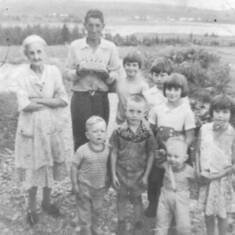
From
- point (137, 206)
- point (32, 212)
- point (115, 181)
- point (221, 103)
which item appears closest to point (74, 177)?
point (115, 181)

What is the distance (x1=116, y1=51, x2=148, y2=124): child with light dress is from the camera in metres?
3.96

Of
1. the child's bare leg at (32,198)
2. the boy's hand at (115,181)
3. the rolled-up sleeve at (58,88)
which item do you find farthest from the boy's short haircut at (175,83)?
the child's bare leg at (32,198)

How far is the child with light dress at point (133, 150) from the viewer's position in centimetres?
346

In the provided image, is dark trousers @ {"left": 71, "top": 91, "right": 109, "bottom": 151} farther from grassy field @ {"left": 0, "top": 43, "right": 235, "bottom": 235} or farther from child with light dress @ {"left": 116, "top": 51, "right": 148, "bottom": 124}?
grassy field @ {"left": 0, "top": 43, "right": 235, "bottom": 235}

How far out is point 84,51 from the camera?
4.11 m

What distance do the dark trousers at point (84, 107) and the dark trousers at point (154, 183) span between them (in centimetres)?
90

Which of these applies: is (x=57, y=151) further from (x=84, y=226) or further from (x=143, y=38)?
(x=143, y=38)

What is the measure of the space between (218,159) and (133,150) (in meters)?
0.69

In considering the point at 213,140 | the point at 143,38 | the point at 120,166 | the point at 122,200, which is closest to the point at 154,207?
the point at 122,200

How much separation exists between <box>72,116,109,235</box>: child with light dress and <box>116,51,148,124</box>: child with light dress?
597 millimetres

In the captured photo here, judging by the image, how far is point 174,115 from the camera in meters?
3.50

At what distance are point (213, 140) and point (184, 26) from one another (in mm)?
5408

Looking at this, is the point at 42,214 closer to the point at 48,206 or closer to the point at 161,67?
the point at 48,206

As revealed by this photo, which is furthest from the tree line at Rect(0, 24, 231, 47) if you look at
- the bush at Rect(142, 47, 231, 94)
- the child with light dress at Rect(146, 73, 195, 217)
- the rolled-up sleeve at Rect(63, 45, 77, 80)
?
the child with light dress at Rect(146, 73, 195, 217)
